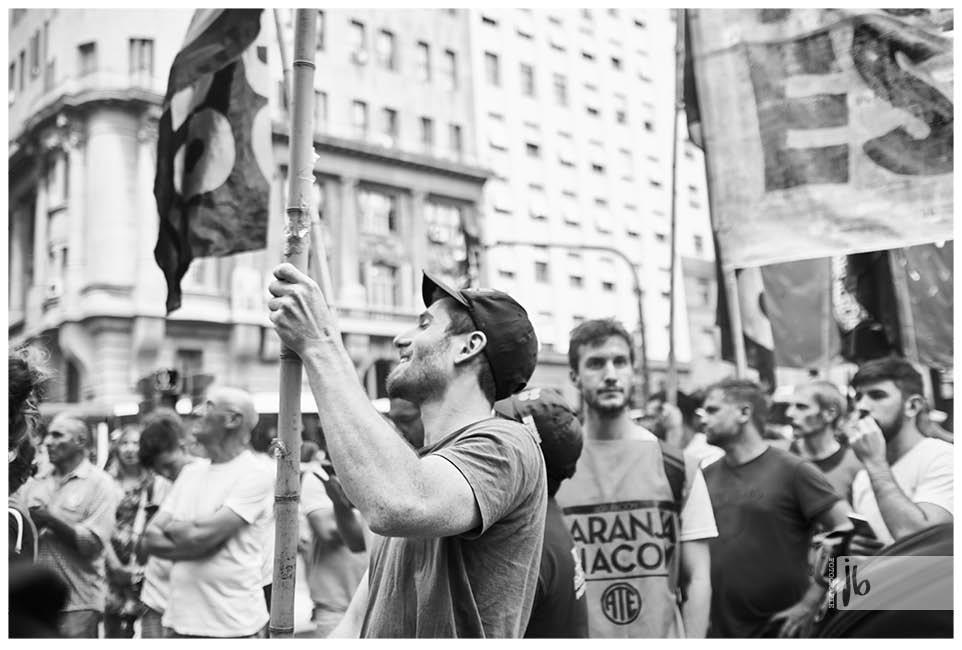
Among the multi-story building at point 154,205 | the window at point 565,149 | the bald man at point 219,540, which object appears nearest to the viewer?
the bald man at point 219,540

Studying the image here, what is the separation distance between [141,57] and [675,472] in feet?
100

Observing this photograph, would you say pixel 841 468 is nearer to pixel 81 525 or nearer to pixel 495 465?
pixel 81 525

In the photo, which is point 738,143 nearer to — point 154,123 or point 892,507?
point 892,507

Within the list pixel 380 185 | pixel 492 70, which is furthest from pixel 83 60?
pixel 492 70

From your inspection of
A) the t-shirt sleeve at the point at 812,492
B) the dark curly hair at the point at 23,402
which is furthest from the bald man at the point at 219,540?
the t-shirt sleeve at the point at 812,492

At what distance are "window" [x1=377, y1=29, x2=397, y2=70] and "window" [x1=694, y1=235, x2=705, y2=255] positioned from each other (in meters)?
19.3

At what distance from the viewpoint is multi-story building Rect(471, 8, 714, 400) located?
40.9m

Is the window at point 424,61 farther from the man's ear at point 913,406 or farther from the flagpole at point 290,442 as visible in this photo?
the flagpole at point 290,442

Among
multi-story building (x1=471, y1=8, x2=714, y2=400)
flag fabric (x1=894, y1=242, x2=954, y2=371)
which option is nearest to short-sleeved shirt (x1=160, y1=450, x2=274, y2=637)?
flag fabric (x1=894, y1=242, x2=954, y2=371)

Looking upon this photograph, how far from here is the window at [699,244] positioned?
166 feet

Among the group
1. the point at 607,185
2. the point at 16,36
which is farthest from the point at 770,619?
the point at 607,185

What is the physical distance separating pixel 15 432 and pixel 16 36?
34763mm

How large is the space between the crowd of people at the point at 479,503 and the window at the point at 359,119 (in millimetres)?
30320

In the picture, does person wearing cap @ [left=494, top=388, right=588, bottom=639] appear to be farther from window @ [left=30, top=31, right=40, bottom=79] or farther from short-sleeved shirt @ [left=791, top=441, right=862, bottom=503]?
window @ [left=30, top=31, right=40, bottom=79]
